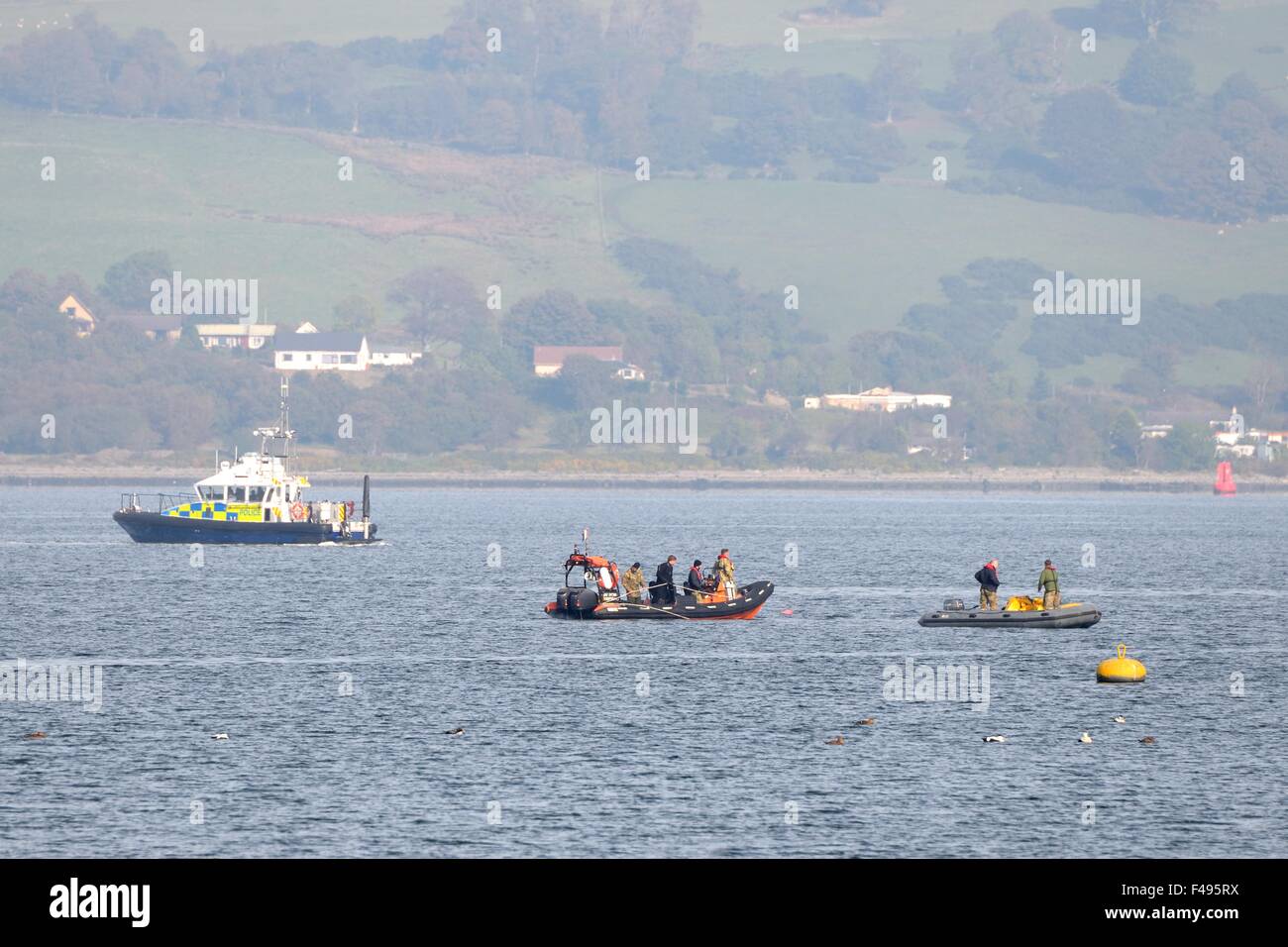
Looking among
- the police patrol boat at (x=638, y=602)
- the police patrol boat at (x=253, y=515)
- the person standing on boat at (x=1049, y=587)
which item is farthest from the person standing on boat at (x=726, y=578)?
the police patrol boat at (x=253, y=515)

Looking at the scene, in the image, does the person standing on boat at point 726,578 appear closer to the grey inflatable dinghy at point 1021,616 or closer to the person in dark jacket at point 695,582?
the person in dark jacket at point 695,582

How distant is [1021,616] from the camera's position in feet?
254

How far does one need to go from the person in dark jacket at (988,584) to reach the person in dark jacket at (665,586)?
12247mm

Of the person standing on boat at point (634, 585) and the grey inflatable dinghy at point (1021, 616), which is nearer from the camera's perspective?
the grey inflatable dinghy at point (1021, 616)

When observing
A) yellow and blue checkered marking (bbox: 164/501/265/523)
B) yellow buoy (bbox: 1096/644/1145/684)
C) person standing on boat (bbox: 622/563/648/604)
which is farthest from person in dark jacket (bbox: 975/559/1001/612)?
yellow and blue checkered marking (bbox: 164/501/265/523)

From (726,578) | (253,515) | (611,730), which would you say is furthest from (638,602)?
(253,515)

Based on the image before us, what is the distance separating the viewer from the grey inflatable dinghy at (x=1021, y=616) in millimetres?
77500

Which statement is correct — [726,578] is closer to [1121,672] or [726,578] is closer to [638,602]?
[638,602]

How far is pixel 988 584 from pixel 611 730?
2500cm

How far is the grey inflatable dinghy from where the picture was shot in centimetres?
7750

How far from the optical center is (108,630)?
80562mm

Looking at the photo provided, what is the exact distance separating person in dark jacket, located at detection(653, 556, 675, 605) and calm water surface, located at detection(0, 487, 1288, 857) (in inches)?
57.5
